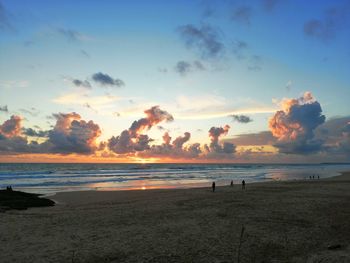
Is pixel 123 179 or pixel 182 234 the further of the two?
pixel 123 179

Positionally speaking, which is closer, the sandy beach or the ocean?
the sandy beach

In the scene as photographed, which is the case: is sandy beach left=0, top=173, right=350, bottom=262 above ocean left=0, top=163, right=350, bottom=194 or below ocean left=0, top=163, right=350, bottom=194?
above

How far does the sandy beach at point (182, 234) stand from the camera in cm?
1340

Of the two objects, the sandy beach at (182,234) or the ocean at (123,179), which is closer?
the sandy beach at (182,234)

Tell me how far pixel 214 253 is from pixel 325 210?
42.4ft

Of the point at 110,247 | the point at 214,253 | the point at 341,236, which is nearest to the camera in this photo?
the point at 214,253

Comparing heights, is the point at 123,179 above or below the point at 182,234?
below

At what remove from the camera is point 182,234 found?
1670 cm

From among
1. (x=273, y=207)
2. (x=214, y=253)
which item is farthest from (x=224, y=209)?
(x=214, y=253)

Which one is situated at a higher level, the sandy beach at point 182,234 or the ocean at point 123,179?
the sandy beach at point 182,234

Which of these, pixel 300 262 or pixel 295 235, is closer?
pixel 300 262

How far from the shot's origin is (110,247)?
1461cm

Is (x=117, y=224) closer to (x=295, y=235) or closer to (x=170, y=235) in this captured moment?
(x=170, y=235)

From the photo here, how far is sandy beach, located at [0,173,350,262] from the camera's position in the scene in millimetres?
13398
